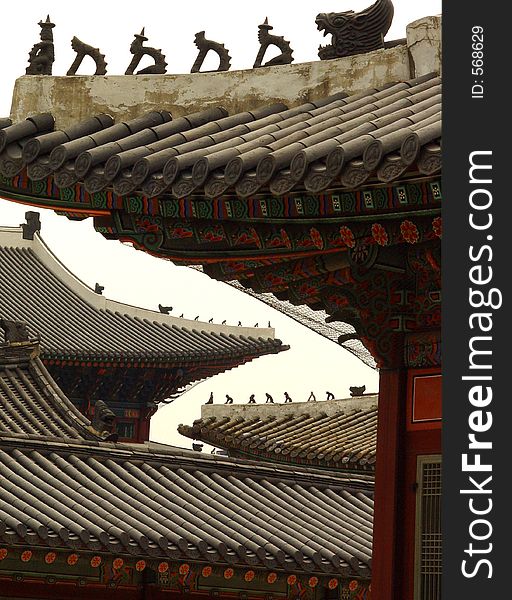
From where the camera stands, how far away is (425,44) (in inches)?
344

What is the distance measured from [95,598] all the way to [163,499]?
53.1 inches

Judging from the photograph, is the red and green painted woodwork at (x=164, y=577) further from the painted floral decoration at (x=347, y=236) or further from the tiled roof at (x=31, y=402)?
the painted floral decoration at (x=347, y=236)

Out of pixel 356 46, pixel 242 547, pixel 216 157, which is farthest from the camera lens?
pixel 242 547

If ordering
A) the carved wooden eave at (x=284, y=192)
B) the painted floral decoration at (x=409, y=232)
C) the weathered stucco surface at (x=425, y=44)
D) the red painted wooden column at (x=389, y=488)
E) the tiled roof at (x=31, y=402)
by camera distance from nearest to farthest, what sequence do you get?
the carved wooden eave at (x=284, y=192) → the painted floral decoration at (x=409, y=232) → the weathered stucco surface at (x=425, y=44) → the red painted wooden column at (x=389, y=488) → the tiled roof at (x=31, y=402)

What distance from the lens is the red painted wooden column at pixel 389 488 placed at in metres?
8.77

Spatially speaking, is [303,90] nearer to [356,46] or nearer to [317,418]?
[356,46]

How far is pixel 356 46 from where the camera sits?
916cm

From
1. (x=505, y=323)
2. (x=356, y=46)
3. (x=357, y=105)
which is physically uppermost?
(x=356, y=46)

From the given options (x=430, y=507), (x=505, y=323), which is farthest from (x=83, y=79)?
(x=505, y=323)

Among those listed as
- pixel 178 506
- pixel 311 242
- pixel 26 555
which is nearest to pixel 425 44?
pixel 311 242

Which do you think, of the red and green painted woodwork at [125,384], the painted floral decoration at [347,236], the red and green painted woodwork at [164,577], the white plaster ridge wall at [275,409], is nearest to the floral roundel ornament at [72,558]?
the red and green painted woodwork at [164,577]

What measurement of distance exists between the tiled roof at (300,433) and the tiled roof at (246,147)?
12.7m

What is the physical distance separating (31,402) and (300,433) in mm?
5303

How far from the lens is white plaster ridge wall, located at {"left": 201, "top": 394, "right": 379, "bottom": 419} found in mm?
23597
